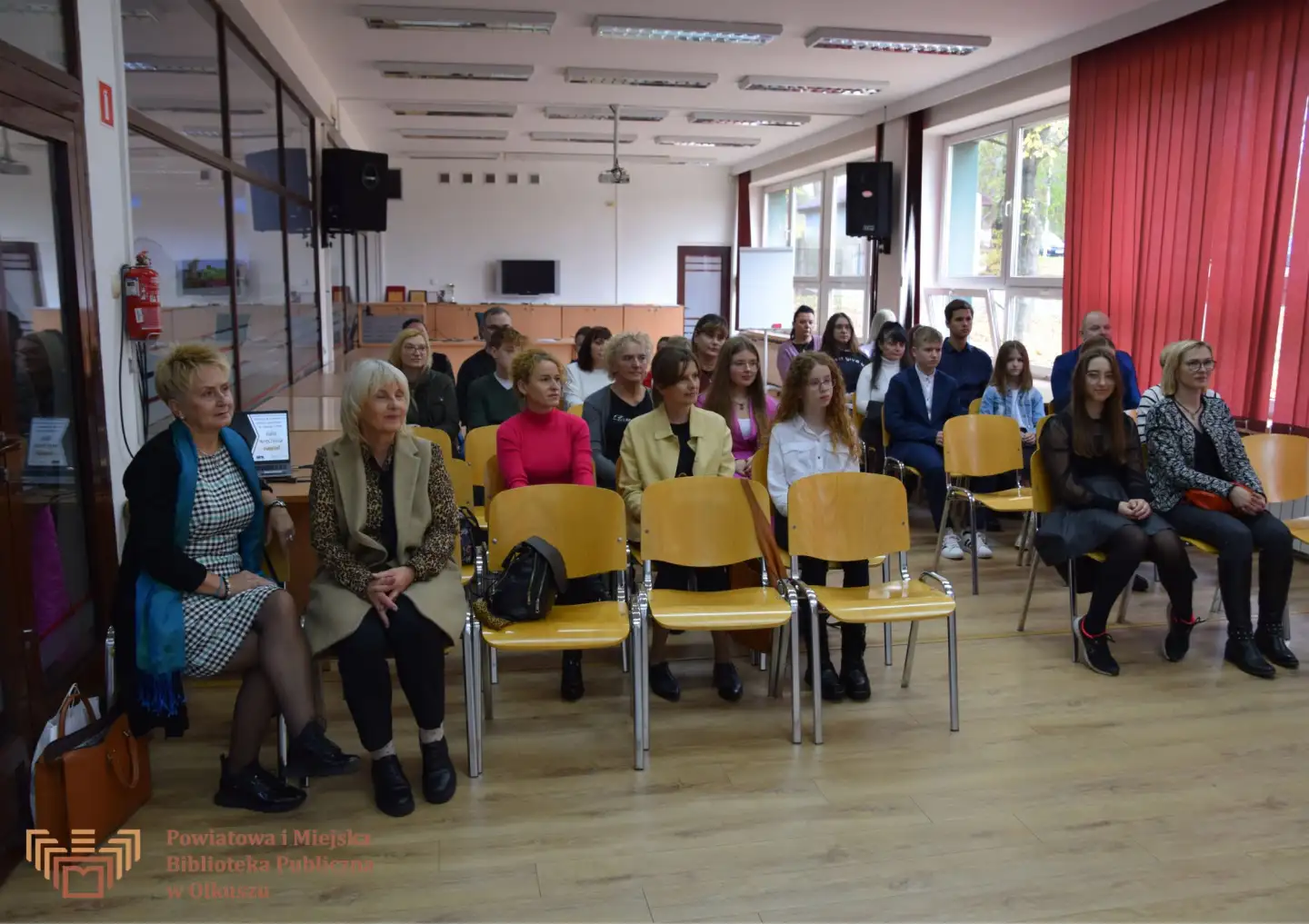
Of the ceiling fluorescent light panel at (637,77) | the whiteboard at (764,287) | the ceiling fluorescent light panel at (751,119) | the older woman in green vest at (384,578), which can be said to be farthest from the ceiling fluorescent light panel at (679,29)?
the whiteboard at (764,287)

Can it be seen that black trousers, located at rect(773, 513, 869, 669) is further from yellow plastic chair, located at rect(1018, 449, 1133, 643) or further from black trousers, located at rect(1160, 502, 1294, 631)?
black trousers, located at rect(1160, 502, 1294, 631)

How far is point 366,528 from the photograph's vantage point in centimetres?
288

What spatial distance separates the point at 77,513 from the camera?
2.95 meters

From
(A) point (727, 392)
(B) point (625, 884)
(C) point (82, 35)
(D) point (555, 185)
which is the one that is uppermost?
(D) point (555, 185)

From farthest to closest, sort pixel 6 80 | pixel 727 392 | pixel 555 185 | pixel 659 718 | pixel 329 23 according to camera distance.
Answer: pixel 555 185 → pixel 329 23 → pixel 727 392 → pixel 659 718 → pixel 6 80

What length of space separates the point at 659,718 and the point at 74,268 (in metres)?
2.29

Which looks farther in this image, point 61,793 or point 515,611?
point 515,611

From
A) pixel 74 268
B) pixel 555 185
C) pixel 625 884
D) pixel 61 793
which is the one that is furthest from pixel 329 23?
pixel 555 185

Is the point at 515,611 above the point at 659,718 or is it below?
above

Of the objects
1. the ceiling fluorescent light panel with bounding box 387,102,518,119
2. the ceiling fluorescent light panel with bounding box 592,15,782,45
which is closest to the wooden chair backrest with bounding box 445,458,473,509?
the ceiling fluorescent light panel with bounding box 592,15,782,45

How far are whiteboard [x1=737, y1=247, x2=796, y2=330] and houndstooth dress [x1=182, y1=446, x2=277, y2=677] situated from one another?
10364mm

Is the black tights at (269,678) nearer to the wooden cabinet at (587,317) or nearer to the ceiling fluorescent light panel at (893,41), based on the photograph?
the ceiling fluorescent light panel at (893,41)

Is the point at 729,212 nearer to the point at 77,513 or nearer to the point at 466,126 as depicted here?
the point at 466,126

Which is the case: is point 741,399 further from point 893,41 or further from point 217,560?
point 893,41
